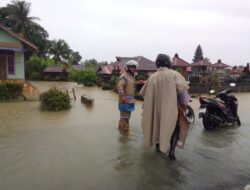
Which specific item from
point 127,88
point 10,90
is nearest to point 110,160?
point 127,88

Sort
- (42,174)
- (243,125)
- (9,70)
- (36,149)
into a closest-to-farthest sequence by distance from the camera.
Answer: (42,174) < (36,149) < (243,125) < (9,70)

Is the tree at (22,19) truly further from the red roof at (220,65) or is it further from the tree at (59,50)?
the red roof at (220,65)

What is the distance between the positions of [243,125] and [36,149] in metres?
5.63

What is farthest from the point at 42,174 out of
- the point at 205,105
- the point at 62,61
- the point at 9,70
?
the point at 62,61

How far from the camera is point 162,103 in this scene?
432cm

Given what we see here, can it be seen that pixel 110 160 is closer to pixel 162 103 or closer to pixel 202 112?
pixel 162 103

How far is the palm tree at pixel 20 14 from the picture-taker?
1608 inches

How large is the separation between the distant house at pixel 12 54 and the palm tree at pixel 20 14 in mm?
26228

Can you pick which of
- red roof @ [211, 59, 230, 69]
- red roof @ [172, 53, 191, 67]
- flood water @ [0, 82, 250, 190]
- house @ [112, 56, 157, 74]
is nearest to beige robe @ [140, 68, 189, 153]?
flood water @ [0, 82, 250, 190]

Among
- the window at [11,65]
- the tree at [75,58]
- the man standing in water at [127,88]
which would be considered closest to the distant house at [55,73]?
the tree at [75,58]

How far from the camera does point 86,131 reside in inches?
271

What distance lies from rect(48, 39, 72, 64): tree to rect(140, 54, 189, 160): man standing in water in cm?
5139

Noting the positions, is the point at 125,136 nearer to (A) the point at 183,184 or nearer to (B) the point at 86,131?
(B) the point at 86,131

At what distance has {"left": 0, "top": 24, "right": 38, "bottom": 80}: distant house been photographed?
16087mm
